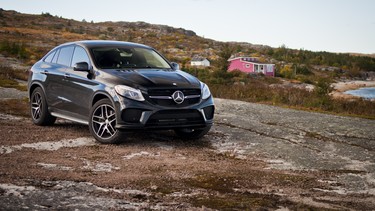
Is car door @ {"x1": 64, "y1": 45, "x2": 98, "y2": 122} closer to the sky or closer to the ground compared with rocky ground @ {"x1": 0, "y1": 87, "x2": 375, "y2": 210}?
closer to the sky

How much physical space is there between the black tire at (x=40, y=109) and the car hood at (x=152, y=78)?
2.31 metres

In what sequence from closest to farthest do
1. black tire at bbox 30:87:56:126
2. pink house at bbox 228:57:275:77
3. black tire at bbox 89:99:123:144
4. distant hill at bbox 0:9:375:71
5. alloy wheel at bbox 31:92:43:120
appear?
black tire at bbox 89:99:123:144, black tire at bbox 30:87:56:126, alloy wheel at bbox 31:92:43:120, distant hill at bbox 0:9:375:71, pink house at bbox 228:57:275:77

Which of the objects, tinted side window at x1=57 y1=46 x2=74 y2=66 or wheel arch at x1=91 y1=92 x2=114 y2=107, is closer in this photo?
wheel arch at x1=91 y1=92 x2=114 y2=107

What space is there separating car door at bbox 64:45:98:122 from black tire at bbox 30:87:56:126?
100 cm

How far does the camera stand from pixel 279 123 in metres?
12.1

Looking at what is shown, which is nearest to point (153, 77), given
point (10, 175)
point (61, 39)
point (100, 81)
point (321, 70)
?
point (100, 81)

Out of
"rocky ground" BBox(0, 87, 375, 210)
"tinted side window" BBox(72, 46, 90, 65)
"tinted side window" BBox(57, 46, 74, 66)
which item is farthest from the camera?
"tinted side window" BBox(57, 46, 74, 66)

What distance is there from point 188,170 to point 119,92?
212 centimetres

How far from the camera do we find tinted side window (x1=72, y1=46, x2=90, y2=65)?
8.98 m

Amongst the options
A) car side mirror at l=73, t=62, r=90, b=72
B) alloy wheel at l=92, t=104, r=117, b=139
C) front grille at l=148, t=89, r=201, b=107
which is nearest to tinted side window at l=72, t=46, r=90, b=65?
car side mirror at l=73, t=62, r=90, b=72

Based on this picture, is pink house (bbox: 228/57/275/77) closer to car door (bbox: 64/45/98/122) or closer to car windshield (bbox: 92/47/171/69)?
car windshield (bbox: 92/47/171/69)

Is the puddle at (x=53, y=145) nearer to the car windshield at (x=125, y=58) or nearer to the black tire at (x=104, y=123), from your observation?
the black tire at (x=104, y=123)

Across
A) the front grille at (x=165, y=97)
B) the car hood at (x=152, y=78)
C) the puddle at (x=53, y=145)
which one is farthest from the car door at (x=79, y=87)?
the front grille at (x=165, y=97)

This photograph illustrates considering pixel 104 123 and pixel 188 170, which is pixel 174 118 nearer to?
pixel 104 123
